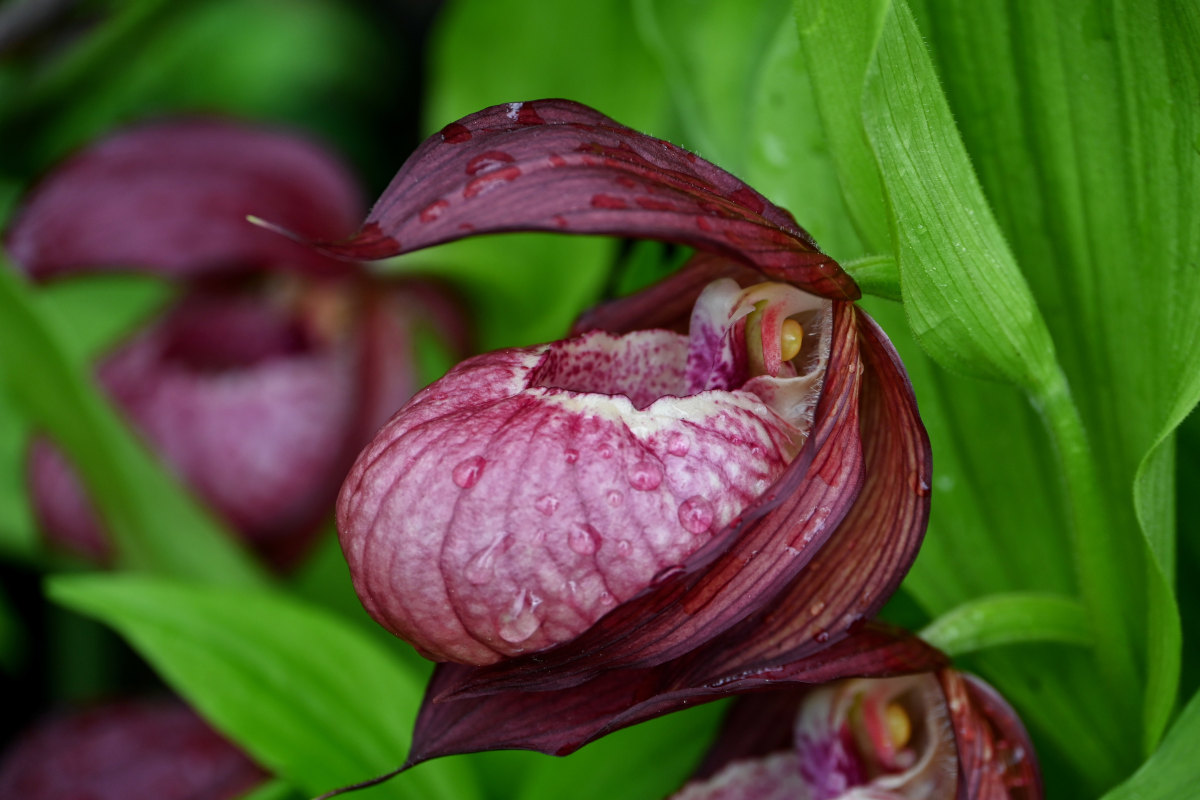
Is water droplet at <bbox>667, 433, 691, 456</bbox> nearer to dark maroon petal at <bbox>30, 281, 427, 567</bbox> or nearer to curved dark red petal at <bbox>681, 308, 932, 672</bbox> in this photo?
curved dark red petal at <bbox>681, 308, 932, 672</bbox>

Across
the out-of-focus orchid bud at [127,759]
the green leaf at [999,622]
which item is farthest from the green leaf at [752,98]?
the out-of-focus orchid bud at [127,759]

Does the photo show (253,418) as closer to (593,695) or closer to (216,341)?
(216,341)

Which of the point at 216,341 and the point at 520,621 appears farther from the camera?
the point at 216,341

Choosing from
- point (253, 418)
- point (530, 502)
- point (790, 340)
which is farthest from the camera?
point (253, 418)

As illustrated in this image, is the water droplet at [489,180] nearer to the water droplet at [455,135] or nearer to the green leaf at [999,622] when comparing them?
the water droplet at [455,135]

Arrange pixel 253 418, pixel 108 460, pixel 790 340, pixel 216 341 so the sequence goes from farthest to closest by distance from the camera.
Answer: pixel 216 341, pixel 253 418, pixel 108 460, pixel 790 340

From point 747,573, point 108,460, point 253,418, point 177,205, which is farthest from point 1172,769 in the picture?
point 177,205
